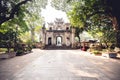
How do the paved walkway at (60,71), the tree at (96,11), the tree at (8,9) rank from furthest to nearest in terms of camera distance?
the tree at (96,11) < the tree at (8,9) < the paved walkway at (60,71)

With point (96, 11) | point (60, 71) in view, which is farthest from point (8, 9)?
point (60, 71)

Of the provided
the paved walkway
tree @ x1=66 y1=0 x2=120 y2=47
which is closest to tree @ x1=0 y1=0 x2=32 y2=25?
tree @ x1=66 y1=0 x2=120 y2=47

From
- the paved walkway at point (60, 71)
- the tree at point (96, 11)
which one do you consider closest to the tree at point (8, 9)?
the tree at point (96, 11)

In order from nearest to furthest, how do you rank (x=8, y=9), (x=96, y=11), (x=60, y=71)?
(x=60, y=71) < (x=8, y=9) < (x=96, y=11)

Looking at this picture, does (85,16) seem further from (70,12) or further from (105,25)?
(105,25)

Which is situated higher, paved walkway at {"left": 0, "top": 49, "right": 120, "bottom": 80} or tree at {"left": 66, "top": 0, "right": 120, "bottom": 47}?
tree at {"left": 66, "top": 0, "right": 120, "bottom": 47}

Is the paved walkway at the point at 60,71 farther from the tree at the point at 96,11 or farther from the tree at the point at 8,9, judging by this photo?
the tree at the point at 96,11

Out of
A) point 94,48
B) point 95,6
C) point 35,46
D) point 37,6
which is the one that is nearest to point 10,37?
point 37,6

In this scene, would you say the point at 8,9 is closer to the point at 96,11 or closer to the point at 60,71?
the point at 96,11

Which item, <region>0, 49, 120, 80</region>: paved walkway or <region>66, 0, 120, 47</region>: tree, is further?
<region>66, 0, 120, 47</region>: tree

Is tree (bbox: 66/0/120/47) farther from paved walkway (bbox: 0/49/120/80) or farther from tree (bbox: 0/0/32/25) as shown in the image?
paved walkway (bbox: 0/49/120/80)

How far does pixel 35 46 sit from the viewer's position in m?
58.0

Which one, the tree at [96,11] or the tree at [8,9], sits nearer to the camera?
the tree at [8,9]

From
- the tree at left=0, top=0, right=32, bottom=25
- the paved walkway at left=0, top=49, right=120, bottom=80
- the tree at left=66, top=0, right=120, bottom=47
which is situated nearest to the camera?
the paved walkway at left=0, top=49, right=120, bottom=80
